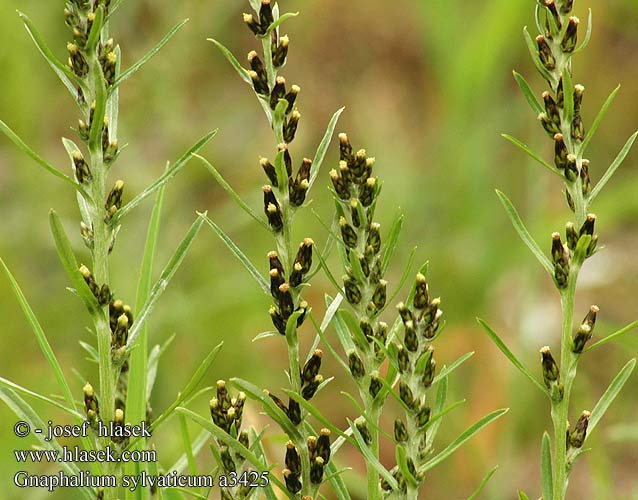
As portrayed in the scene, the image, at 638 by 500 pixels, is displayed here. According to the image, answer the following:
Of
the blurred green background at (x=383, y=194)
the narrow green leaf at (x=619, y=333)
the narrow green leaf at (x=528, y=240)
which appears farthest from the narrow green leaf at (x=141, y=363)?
the blurred green background at (x=383, y=194)

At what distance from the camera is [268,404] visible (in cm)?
107

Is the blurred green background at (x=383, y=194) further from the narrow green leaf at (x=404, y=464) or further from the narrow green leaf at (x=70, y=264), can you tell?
the narrow green leaf at (x=70, y=264)

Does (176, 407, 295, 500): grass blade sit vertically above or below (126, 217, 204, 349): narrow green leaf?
below

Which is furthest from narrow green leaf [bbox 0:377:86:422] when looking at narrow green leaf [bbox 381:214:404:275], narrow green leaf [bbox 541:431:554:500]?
narrow green leaf [bbox 541:431:554:500]

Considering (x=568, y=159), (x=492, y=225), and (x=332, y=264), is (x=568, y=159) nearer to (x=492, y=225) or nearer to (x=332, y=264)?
(x=332, y=264)

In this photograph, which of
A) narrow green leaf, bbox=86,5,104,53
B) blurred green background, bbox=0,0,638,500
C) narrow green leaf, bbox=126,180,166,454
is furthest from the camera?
blurred green background, bbox=0,0,638,500

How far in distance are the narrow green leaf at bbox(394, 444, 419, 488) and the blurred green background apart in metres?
1.06

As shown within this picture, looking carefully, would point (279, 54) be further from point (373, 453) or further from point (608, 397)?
point (608, 397)

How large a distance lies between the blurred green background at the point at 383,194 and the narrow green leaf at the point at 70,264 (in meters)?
1.27

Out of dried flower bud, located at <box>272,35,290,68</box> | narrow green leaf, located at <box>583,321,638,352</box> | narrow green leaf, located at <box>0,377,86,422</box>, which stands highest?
dried flower bud, located at <box>272,35,290,68</box>

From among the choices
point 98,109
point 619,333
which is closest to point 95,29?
point 98,109

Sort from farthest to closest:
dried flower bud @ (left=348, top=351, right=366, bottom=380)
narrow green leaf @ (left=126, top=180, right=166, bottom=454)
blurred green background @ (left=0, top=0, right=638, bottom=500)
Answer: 1. blurred green background @ (left=0, top=0, right=638, bottom=500)
2. narrow green leaf @ (left=126, top=180, right=166, bottom=454)
3. dried flower bud @ (left=348, top=351, right=366, bottom=380)

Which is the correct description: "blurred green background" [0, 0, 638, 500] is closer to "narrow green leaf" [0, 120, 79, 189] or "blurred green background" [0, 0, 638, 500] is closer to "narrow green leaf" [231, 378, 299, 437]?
"narrow green leaf" [231, 378, 299, 437]

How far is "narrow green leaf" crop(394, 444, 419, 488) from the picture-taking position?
106 centimetres
